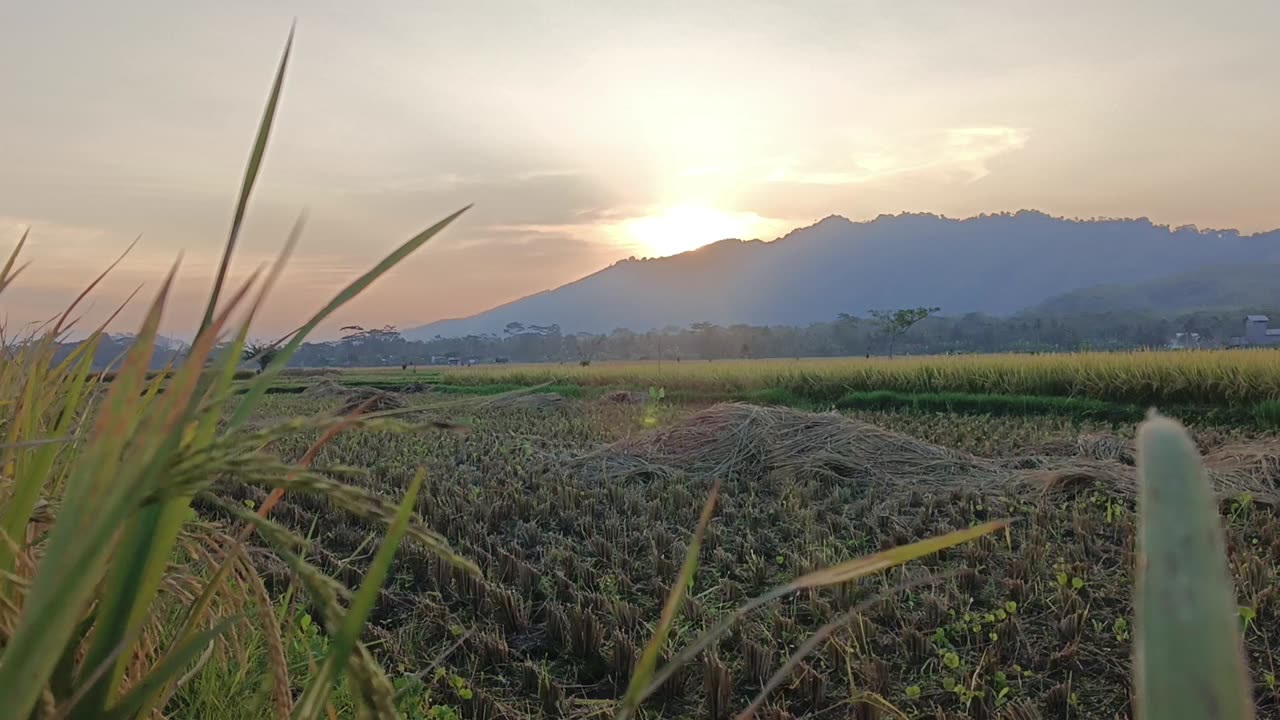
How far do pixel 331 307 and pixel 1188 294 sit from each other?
218285 mm

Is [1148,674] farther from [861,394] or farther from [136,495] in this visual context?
[861,394]

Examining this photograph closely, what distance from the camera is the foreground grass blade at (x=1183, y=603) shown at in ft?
0.83

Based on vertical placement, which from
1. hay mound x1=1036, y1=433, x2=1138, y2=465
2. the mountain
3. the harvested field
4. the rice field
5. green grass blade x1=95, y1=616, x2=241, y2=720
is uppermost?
the mountain

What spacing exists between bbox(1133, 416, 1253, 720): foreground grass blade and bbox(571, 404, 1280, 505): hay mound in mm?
6074

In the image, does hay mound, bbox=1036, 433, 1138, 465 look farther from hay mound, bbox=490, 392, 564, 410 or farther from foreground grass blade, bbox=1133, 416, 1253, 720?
hay mound, bbox=490, 392, 564, 410

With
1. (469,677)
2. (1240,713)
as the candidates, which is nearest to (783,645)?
(469,677)

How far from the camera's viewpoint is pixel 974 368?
16.0 meters

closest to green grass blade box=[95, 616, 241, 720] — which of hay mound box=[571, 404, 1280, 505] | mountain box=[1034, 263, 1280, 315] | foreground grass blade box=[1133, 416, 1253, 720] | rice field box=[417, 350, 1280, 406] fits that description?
foreground grass blade box=[1133, 416, 1253, 720]

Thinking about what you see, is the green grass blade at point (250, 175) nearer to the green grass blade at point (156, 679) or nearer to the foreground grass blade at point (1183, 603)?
the green grass blade at point (156, 679)

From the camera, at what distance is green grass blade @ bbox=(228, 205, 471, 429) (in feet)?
2.01

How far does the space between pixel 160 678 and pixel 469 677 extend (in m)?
2.68

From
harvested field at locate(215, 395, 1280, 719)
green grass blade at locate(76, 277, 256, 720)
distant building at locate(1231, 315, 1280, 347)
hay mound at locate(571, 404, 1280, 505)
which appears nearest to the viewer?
green grass blade at locate(76, 277, 256, 720)

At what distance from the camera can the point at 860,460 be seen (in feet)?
22.5

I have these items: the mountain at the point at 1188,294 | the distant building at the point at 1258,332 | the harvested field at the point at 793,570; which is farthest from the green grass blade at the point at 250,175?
the mountain at the point at 1188,294
